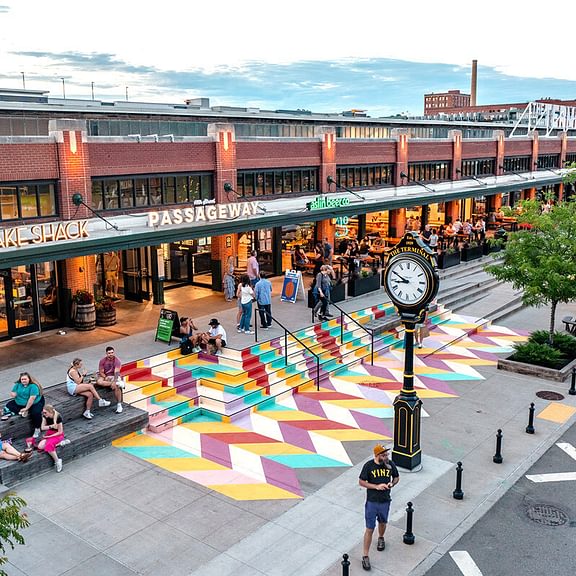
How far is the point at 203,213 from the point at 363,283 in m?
7.36

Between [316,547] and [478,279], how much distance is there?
76.8 feet

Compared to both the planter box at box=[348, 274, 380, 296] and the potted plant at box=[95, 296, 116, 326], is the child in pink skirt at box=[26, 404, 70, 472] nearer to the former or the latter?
the potted plant at box=[95, 296, 116, 326]

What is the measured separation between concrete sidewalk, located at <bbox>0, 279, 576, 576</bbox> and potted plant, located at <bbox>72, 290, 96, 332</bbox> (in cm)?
493

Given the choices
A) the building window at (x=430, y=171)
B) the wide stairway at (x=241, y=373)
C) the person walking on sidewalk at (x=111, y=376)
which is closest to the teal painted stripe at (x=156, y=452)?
the wide stairway at (x=241, y=373)

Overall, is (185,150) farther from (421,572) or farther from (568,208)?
(421,572)

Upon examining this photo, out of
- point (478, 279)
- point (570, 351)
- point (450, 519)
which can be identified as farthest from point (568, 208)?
point (450, 519)

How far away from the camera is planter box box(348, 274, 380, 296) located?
26891 millimetres

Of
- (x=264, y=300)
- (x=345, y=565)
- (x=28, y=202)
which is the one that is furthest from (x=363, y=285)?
(x=345, y=565)

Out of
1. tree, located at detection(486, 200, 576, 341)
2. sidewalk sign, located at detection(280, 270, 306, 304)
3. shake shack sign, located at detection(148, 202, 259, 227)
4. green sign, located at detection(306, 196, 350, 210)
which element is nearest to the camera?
tree, located at detection(486, 200, 576, 341)

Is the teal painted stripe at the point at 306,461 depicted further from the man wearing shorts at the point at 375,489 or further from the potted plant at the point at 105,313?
the potted plant at the point at 105,313

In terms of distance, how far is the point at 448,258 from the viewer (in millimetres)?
33562

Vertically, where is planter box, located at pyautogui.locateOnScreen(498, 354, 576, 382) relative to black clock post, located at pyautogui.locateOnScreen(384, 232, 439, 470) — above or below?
below

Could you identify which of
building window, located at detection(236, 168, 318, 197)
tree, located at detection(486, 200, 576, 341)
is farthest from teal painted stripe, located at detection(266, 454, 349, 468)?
building window, located at detection(236, 168, 318, 197)

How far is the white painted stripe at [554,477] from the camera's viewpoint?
14.1 m
